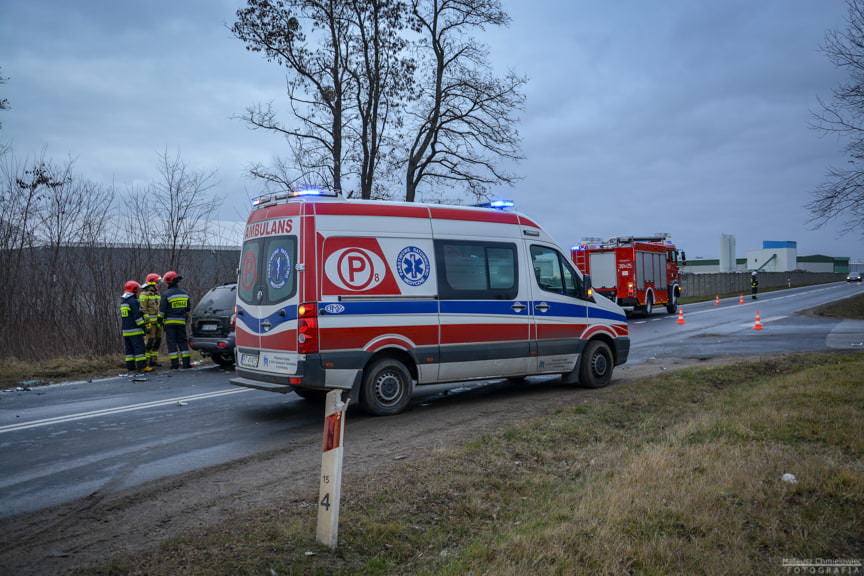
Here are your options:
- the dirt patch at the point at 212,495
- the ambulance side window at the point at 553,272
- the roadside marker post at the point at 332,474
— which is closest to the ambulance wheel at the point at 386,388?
the dirt patch at the point at 212,495

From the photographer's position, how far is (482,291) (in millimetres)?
9008

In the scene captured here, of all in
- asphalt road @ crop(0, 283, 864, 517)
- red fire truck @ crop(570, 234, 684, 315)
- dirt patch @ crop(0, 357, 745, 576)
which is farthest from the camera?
red fire truck @ crop(570, 234, 684, 315)

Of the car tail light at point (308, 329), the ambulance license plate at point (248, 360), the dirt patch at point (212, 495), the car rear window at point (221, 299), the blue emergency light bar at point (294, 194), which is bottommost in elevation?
the dirt patch at point (212, 495)

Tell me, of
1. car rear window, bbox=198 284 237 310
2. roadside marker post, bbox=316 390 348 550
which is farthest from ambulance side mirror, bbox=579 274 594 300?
car rear window, bbox=198 284 237 310

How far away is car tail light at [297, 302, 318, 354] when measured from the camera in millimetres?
7523

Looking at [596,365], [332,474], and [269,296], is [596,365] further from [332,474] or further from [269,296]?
[332,474]

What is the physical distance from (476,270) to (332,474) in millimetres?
5248

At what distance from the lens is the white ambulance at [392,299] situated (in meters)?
7.66

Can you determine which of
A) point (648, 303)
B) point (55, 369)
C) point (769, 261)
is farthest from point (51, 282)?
point (769, 261)

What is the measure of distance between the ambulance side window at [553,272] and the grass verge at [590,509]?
2.79 m

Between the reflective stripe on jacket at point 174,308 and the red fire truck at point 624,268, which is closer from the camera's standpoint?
the reflective stripe on jacket at point 174,308

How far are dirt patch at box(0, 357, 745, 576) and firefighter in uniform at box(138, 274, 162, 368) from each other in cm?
740

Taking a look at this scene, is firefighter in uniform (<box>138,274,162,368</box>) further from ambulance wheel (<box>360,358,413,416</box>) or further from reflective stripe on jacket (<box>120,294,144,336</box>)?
ambulance wheel (<box>360,358,413,416</box>)

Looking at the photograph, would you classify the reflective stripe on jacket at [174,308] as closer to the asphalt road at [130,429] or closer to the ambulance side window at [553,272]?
the asphalt road at [130,429]
